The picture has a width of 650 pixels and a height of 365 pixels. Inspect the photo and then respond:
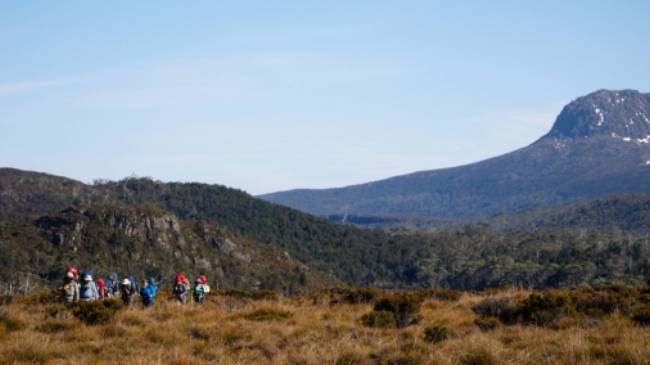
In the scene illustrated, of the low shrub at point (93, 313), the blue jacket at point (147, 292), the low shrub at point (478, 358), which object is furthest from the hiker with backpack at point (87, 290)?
the low shrub at point (478, 358)

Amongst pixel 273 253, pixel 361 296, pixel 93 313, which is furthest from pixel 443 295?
pixel 273 253

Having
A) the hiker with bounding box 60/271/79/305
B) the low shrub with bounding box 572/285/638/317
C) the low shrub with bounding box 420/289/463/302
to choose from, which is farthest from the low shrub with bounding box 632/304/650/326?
the hiker with bounding box 60/271/79/305

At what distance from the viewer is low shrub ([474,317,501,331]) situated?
11.8 metres

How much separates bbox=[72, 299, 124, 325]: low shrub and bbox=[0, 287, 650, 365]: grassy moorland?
2cm

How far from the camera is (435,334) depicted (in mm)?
10773

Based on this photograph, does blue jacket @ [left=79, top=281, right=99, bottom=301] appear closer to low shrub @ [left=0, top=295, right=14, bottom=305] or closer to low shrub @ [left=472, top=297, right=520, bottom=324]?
low shrub @ [left=0, top=295, right=14, bottom=305]

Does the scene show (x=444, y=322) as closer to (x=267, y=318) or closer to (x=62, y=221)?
(x=267, y=318)

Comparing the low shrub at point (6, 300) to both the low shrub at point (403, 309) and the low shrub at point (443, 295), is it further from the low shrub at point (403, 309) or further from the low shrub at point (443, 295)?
the low shrub at point (443, 295)

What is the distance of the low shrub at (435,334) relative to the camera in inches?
420

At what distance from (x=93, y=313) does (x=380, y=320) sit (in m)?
4.70

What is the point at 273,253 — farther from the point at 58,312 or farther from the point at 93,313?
the point at 93,313

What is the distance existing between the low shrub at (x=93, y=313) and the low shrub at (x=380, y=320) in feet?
13.9

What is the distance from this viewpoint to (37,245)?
111438 millimetres

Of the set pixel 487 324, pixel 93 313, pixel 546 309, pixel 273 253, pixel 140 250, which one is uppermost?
pixel 93 313
